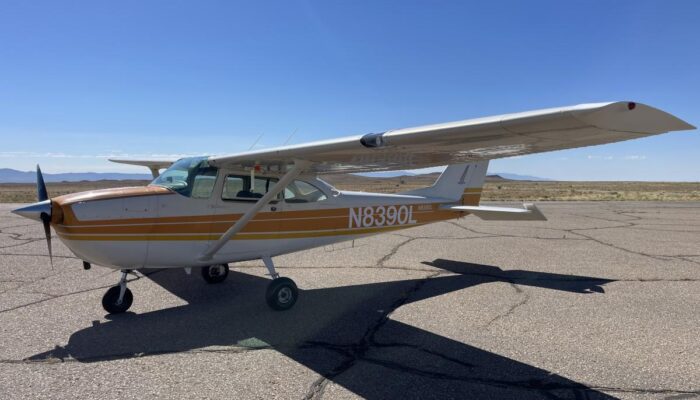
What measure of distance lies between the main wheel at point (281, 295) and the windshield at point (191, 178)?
5.42 feet

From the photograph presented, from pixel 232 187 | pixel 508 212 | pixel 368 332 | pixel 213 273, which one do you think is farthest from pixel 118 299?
pixel 508 212

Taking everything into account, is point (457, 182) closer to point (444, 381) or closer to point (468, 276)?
point (468, 276)

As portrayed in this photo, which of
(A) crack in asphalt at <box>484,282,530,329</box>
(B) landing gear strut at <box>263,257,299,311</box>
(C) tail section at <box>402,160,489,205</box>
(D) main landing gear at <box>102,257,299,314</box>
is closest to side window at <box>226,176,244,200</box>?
(D) main landing gear at <box>102,257,299,314</box>

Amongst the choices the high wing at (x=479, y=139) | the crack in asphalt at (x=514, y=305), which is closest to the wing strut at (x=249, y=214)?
the high wing at (x=479, y=139)

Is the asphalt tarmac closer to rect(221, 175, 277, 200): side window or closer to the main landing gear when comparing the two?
the main landing gear

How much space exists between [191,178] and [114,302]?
6.42 ft

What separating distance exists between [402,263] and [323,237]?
8.19ft

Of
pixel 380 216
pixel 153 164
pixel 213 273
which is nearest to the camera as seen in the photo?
pixel 213 273

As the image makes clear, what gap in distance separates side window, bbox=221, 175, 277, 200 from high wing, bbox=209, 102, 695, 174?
244mm

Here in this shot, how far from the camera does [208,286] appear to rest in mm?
7238

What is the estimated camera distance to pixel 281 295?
588cm

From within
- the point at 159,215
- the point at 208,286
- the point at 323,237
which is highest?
the point at 159,215

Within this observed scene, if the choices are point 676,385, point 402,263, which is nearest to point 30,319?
point 402,263

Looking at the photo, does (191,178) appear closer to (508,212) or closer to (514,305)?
(514,305)
